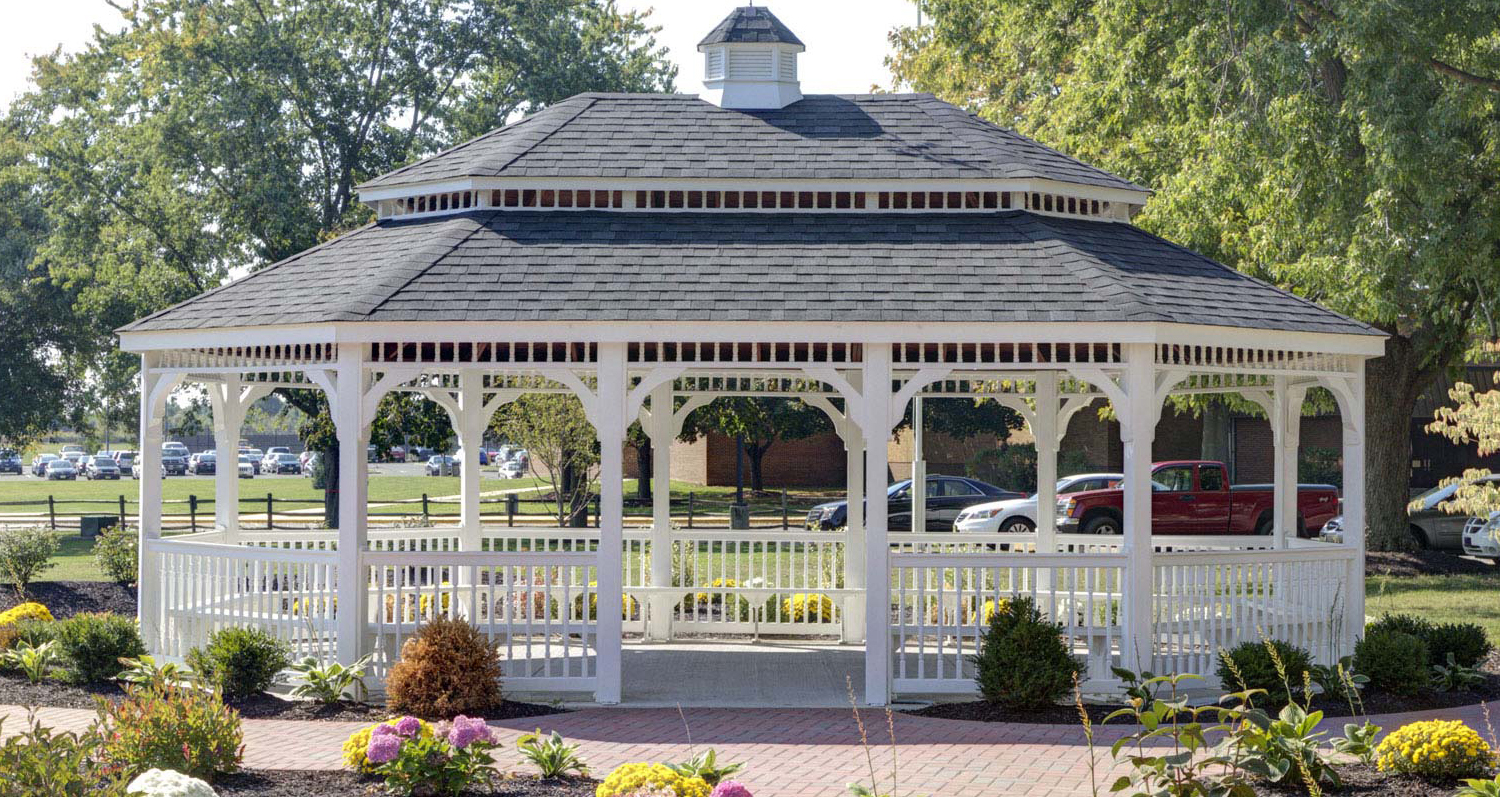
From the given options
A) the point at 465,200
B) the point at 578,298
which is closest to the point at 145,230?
the point at 465,200

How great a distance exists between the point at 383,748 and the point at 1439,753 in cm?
610

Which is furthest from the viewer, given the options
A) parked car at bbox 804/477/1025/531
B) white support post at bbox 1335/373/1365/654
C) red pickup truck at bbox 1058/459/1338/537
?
parked car at bbox 804/477/1025/531

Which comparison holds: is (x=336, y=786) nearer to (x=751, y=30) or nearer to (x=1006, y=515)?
(x=751, y=30)

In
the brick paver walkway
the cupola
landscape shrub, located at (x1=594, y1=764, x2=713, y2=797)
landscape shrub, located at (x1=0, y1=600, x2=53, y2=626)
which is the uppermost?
the cupola

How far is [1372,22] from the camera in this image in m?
16.4

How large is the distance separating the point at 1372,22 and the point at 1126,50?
13.6 feet

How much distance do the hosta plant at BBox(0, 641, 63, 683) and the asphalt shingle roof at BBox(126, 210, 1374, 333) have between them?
2.89 metres

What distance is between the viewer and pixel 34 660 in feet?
41.5

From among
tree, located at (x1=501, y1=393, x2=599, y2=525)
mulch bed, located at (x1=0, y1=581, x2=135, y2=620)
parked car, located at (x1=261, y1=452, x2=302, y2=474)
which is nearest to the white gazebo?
mulch bed, located at (x1=0, y1=581, x2=135, y2=620)

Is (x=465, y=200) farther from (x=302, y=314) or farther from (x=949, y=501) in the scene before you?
(x=949, y=501)

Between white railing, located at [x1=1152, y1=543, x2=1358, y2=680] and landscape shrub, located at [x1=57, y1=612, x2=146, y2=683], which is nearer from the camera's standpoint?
white railing, located at [x1=1152, y1=543, x2=1358, y2=680]

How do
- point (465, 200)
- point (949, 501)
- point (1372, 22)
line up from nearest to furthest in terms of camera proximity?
1. point (465, 200)
2. point (1372, 22)
3. point (949, 501)

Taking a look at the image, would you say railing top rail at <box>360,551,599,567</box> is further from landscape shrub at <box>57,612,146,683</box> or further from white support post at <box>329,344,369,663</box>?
landscape shrub at <box>57,612,146,683</box>

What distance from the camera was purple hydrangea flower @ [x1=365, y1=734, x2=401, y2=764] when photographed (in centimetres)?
823
